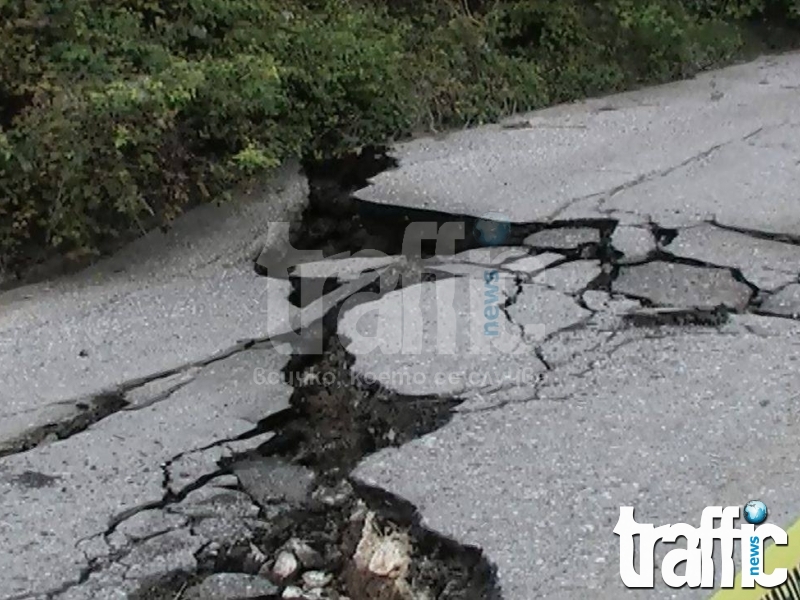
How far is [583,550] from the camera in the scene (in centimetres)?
331

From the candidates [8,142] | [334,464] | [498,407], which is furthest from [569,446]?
[8,142]

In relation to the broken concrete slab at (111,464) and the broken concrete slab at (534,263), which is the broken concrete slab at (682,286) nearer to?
the broken concrete slab at (534,263)

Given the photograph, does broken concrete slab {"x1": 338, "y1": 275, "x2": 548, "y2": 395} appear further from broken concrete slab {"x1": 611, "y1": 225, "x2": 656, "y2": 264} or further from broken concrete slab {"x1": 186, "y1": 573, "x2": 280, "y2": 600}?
broken concrete slab {"x1": 186, "y1": 573, "x2": 280, "y2": 600}

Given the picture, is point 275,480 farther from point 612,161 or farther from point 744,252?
point 612,161

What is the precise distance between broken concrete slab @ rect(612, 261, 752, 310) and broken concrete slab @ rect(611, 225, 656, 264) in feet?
0.34

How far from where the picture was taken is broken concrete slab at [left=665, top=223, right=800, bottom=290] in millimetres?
5043

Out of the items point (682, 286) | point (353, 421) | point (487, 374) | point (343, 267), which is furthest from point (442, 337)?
point (682, 286)

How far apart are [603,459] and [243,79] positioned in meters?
3.40

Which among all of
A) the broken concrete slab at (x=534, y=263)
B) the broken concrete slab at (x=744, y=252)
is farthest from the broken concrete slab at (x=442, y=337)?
the broken concrete slab at (x=744, y=252)

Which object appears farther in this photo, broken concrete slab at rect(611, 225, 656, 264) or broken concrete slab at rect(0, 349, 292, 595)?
broken concrete slab at rect(611, 225, 656, 264)

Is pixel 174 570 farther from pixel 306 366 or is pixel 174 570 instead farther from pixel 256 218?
pixel 256 218

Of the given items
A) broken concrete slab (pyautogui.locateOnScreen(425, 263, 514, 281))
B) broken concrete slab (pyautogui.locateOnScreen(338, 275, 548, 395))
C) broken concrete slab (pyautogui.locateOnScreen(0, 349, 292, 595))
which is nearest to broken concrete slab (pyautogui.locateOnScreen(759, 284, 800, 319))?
broken concrete slab (pyautogui.locateOnScreen(338, 275, 548, 395))

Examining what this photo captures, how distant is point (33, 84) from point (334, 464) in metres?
2.96

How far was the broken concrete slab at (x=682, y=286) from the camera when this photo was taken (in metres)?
4.86
